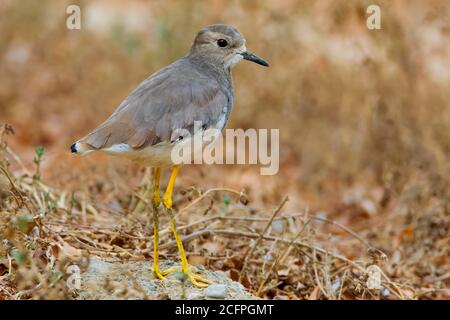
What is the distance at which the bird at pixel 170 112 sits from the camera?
509cm

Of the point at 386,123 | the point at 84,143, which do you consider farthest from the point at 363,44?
the point at 84,143

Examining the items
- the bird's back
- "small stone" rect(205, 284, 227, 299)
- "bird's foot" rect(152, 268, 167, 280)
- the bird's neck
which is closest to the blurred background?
the bird's neck

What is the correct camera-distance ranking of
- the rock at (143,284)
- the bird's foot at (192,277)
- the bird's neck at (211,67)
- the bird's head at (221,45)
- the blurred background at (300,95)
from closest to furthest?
the rock at (143,284) → the bird's foot at (192,277) → the bird's neck at (211,67) → the bird's head at (221,45) → the blurred background at (300,95)

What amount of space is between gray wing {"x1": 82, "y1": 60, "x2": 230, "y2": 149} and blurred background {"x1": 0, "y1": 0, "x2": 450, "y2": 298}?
5.99 feet

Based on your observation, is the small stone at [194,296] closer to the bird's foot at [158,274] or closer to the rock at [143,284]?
the rock at [143,284]

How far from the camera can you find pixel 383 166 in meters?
8.99

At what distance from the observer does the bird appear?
16.7 feet

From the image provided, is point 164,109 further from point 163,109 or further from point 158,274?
point 158,274

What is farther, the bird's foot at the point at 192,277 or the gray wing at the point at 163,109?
the bird's foot at the point at 192,277

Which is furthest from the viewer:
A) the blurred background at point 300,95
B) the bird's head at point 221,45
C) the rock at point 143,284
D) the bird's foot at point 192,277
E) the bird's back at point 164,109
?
the blurred background at point 300,95

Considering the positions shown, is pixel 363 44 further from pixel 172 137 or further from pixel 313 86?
pixel 172 137

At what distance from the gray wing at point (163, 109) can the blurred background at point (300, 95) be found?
1826 millimetres

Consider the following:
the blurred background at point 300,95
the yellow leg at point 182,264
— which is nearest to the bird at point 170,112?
the yellow leg at point 182,264

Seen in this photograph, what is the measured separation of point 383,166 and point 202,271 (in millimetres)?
3787
